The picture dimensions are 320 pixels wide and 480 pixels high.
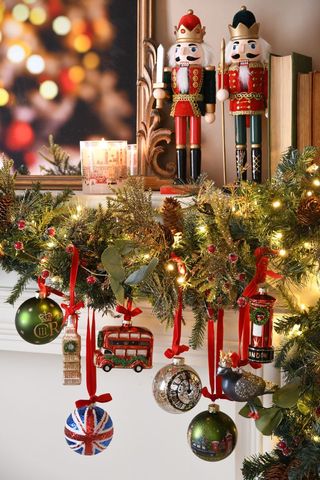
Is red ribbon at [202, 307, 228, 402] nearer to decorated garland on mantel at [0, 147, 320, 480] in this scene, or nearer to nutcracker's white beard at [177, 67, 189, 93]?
decorated garland on mantel at [0, 147, 320, 480]

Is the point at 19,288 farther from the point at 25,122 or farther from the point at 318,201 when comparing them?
the point at 318,201

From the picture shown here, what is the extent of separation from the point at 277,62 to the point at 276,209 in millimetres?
304

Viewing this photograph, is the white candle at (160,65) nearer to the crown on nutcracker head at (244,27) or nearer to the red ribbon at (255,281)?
the crown on nutcracker head at (244,27)

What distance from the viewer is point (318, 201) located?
1.21 m

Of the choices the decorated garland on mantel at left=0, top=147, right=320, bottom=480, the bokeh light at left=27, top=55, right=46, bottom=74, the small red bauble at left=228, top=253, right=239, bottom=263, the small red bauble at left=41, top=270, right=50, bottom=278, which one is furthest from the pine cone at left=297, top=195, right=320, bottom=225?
the bokeh light at left=27, top=55, right=46, bottom=74

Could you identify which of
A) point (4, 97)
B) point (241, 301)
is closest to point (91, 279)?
point (241, 301)

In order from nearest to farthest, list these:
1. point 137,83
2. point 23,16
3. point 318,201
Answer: point 318,201 → point 137,83 → point 23,16

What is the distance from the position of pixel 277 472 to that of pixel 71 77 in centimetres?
91

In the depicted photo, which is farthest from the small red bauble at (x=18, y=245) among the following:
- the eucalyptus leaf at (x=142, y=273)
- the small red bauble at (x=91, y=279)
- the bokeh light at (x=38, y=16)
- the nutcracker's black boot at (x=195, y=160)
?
the bokeh light at (x=38, y=16)

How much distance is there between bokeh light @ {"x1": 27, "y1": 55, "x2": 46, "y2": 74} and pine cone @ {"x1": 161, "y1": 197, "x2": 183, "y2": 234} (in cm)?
61

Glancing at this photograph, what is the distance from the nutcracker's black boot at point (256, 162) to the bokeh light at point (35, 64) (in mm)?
526

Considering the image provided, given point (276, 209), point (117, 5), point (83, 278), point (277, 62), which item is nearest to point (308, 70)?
point (277, 62)

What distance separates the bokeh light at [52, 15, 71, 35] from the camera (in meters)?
1.68

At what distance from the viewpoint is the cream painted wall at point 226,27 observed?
152 centimetres
